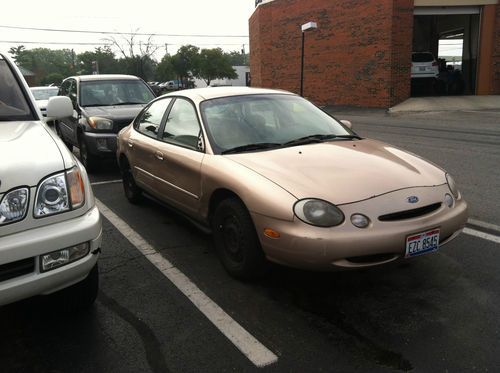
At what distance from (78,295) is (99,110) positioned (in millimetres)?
5711

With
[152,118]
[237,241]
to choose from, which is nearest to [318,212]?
[237,241]

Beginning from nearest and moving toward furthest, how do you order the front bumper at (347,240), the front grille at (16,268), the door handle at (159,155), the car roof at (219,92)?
the front grille at (16,268)
the front bumper at (347,240)
the car roof at (219,92)
the door handle at (159,155)

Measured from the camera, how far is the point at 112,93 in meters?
8.91

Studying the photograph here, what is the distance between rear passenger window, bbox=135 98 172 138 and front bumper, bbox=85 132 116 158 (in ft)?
7.28

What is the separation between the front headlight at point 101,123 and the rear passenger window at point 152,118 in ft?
7.64

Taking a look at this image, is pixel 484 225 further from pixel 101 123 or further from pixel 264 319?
pixel 101 123

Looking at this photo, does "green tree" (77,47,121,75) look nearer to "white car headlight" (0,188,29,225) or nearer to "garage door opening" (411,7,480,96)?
"garage door opening" (411,7,480,96)

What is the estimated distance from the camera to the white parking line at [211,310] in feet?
8.93

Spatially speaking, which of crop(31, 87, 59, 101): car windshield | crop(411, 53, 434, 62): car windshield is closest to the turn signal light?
crop(31, 87, 59, 101): car windshield

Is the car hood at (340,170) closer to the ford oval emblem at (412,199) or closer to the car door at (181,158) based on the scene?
the ford oval emblem at (412,199)

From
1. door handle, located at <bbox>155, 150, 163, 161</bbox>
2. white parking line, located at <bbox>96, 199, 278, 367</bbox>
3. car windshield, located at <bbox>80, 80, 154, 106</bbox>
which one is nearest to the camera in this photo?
white parking line, located at <bbox>96, 199, 278, 367</bbox>

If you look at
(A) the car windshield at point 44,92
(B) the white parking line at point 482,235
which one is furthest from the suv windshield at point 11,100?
(A) the car windshield at point 44,92

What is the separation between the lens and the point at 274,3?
1031 inches

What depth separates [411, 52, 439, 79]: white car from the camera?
21.6 meters
